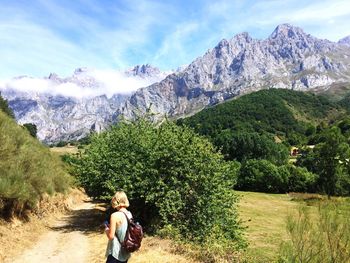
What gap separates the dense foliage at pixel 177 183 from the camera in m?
20.8

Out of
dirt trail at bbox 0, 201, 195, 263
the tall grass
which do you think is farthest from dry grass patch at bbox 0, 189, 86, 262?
the tall grass

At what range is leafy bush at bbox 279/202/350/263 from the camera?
929 centimetres

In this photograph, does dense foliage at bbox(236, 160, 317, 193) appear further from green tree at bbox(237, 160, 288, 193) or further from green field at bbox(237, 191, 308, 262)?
green field at bbox(237, 191, 308, 262)

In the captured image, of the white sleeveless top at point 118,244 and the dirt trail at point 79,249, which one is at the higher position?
the white sleeveless top at point 118,244

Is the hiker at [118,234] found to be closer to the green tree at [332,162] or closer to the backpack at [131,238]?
the backpack at [131,238]

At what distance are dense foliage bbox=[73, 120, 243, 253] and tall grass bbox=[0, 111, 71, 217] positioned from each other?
11.2ft

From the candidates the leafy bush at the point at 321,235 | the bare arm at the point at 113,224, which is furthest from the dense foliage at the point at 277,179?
the bare arm at the point at 113,224

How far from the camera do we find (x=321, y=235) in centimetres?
957

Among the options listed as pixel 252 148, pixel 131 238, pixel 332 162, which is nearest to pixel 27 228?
pixel 131 238

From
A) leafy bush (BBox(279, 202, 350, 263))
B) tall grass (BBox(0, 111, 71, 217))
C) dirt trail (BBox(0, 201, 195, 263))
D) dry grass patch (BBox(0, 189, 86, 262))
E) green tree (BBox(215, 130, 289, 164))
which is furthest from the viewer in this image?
green tree (BBox(215, 130, 289, 164))

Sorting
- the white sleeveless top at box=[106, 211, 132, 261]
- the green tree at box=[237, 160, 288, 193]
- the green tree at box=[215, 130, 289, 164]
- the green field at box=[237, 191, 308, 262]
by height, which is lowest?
the green field at box=[237, 191, 308, 262]

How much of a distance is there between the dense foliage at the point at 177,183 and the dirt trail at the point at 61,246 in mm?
2759

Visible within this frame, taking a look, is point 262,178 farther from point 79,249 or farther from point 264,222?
point 79,249

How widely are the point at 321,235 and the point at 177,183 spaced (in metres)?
12.6
